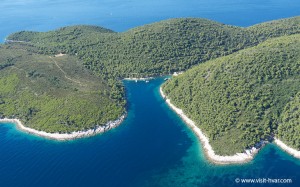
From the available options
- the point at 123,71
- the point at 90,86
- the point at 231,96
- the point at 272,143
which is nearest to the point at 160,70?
the point at 123,71

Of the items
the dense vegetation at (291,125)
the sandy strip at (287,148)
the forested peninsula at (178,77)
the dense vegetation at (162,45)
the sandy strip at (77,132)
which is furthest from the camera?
the dense vegetation at (162,45)

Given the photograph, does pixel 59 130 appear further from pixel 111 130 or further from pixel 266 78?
pixel 266 78

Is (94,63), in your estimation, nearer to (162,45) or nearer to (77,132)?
(162,45)

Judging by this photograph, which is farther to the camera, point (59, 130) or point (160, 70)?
point (160, 70)

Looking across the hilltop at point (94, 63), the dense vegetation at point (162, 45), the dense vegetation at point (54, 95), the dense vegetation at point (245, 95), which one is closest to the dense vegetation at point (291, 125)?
the dense vegetation at point (245, 95)

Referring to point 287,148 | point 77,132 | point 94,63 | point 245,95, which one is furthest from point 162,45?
point 287,148

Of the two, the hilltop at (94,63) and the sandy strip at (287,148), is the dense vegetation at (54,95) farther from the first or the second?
the sandy strip at (287,148)
